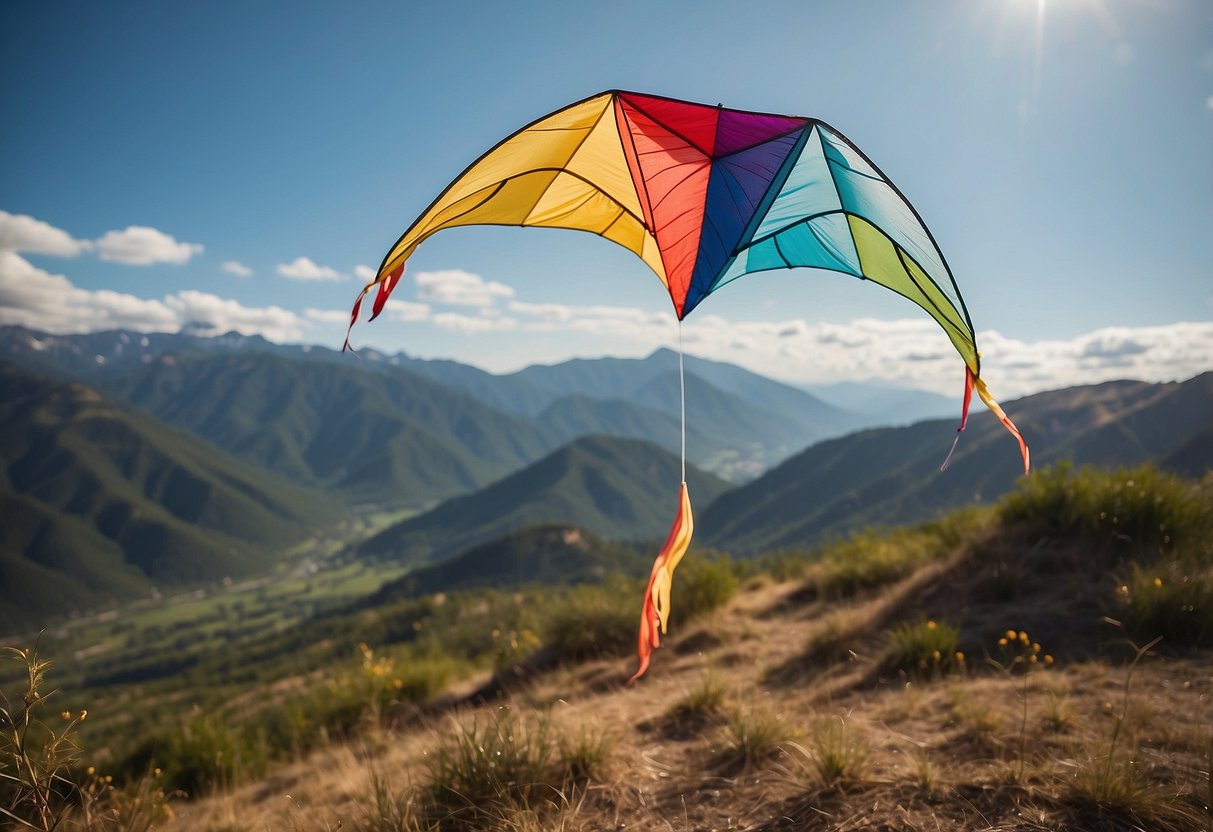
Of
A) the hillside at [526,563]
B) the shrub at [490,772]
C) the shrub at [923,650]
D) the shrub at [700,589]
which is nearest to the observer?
the shrub at [490,772]

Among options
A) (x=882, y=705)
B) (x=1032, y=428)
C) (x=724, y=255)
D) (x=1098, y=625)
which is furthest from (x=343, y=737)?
(x=1032, y=428)

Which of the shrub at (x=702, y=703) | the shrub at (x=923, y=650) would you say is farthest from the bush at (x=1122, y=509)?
the shrub at (x=702, y=703)

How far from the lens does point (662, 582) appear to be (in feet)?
10.9

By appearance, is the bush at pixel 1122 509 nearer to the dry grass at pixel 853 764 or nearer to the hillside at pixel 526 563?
the dry grass at pixel 853 764

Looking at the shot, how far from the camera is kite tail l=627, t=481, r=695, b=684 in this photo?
312 cm

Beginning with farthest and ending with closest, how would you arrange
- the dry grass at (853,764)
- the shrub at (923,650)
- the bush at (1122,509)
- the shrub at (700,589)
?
1. the shrub at (700,589)
2. the bush at (1122,509)
3. the shrub at (923,650)
4. the dry grass at (853,764)

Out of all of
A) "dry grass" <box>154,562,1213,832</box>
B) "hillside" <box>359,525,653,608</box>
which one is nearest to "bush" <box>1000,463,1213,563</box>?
"dry grass" <box>154,562,1213,832</box>

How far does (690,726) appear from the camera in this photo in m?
4.68

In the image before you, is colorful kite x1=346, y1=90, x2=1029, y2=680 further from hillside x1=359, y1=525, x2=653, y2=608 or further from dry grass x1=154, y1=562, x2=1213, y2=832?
hillside x1=359, y1=525, x2=653, y2=608

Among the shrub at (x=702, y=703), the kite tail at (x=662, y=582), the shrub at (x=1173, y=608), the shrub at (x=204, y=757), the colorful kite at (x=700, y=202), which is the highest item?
the colorful kite at (x=700, y=202)

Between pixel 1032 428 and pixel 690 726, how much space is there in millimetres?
164441

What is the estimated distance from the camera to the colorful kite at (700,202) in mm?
3889

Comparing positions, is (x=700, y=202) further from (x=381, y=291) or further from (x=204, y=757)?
(x=204, y=757)

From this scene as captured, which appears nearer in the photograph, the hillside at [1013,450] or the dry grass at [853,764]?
the dry grass at [853,764]
